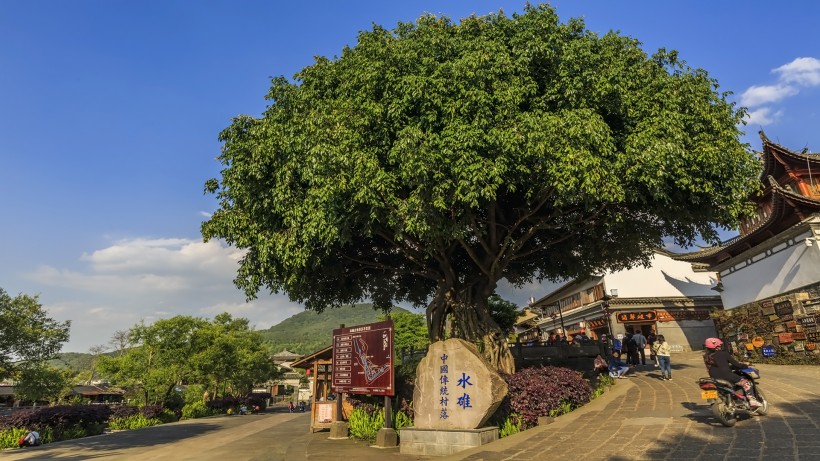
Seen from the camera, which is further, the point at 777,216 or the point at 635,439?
the point at 777,216

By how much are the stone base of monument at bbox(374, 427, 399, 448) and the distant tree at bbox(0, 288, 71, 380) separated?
20333 millimetres

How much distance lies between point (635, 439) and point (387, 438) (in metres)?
5.99

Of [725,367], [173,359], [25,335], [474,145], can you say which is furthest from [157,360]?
[725,367]

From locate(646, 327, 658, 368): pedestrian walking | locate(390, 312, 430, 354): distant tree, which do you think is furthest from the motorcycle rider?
locate(390, 312, 430, 354): distant tree

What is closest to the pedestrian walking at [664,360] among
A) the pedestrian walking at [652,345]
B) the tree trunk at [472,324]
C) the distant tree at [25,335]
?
the pedestrian walking at [652,345]

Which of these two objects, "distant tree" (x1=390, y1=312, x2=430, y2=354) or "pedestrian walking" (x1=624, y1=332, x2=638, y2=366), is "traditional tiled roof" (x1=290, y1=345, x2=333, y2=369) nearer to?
"pedestrian walking" (x1=624, y1=332, x2=638, y2=366)

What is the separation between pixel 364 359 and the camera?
12516mm

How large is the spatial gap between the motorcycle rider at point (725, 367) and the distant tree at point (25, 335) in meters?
27.6

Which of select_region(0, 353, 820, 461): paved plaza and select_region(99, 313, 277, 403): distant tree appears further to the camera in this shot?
select_region(99, 313, 277, 403): distant tree

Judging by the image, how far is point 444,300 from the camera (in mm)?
15453

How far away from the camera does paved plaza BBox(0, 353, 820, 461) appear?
22.2ft

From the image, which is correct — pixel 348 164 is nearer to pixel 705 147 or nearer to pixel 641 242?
pixel 705 147

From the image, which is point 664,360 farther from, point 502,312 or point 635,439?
point 502,312

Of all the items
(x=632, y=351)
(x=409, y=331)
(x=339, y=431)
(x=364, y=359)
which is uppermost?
(x=409, y=331)
